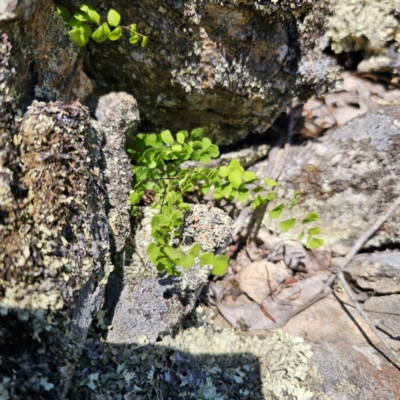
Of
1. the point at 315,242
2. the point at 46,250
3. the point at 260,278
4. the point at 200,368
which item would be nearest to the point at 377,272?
the point at 315,242

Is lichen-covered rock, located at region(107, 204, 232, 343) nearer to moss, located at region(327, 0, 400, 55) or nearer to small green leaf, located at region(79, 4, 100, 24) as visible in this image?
small green leaf, located at region(79, 4, 100, 24)

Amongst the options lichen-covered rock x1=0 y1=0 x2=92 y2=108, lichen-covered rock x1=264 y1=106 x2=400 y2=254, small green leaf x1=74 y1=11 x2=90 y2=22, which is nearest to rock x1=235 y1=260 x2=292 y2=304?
lichen-covered rock x1=264 y1=106 x2=400 y2=254


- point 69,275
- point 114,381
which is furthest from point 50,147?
point 114,381

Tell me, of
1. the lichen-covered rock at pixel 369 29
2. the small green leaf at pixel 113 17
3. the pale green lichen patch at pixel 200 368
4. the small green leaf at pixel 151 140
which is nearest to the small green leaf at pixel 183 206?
the small green leaf at pixel 151 140

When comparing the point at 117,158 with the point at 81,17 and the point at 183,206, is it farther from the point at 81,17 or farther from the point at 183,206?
the point at 81,17

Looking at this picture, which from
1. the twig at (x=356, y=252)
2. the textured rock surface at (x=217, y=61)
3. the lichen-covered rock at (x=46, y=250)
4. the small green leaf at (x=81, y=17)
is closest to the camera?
the lichen-covered rock at (x=46, y=250)

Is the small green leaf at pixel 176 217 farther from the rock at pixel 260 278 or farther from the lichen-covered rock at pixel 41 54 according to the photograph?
the rock at pixel 260 278
